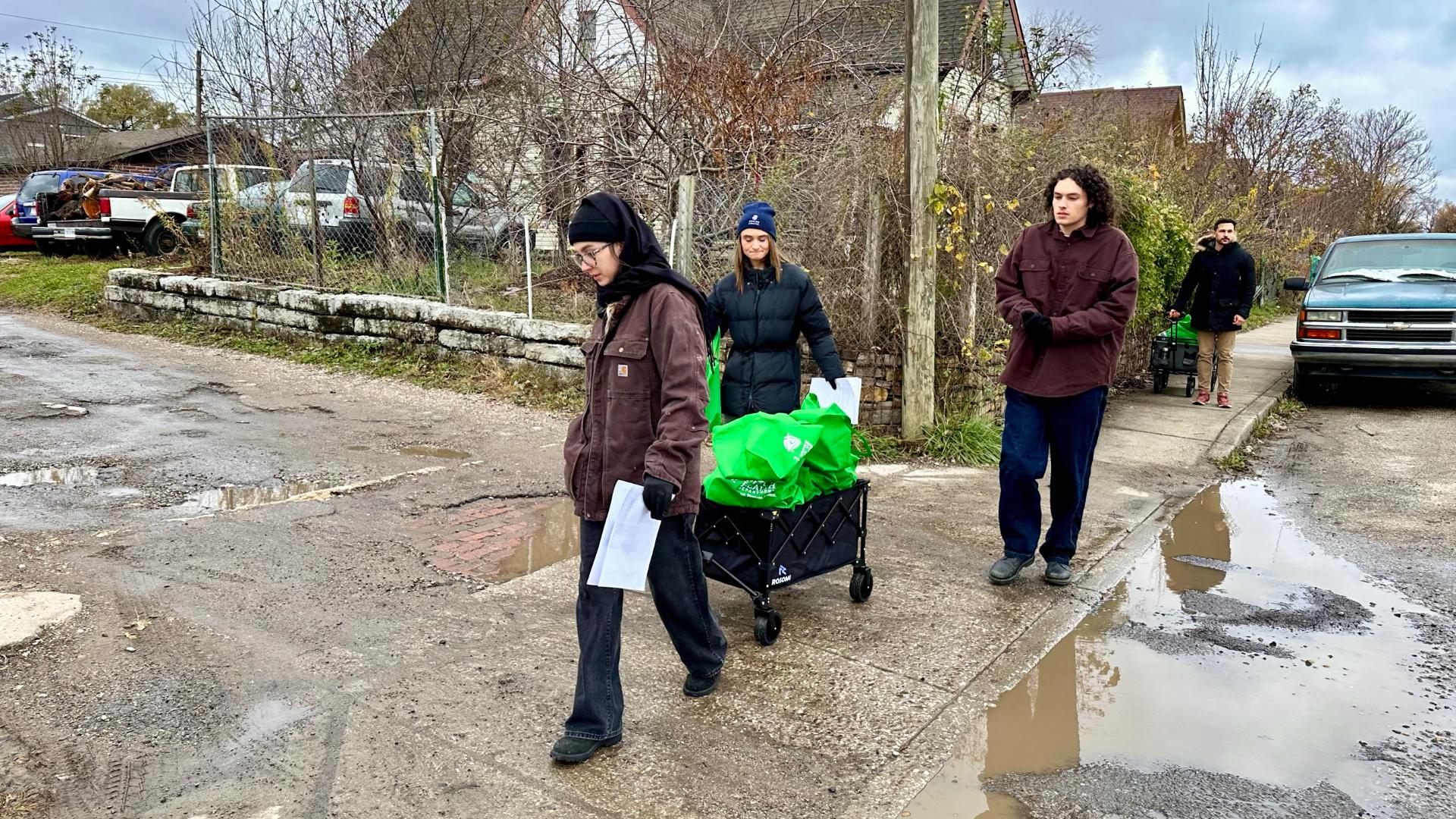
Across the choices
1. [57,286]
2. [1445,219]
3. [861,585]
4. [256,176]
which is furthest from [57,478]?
[1445,219]

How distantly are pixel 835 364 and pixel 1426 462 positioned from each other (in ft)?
18.2

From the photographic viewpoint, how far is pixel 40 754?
3.25m

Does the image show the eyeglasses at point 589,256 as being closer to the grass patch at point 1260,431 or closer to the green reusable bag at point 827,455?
the green reusable bag at point 827,455

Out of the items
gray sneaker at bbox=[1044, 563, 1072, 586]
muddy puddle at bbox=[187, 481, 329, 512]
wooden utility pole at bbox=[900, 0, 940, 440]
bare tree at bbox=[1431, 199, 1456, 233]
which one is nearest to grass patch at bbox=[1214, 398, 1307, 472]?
wooden utility pole at bbox=[900, 0, 940, 440]

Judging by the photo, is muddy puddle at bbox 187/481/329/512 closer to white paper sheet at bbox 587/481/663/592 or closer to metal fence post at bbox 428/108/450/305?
white paper sheet at bbox 587/481/663/592

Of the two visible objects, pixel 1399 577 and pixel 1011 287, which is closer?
pixel 1011 287

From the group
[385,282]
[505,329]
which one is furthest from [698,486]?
[385,282]

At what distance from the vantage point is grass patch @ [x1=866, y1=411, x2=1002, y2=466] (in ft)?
24.6

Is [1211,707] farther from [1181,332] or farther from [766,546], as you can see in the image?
[1181,332]

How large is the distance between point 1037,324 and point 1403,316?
24.7 feet

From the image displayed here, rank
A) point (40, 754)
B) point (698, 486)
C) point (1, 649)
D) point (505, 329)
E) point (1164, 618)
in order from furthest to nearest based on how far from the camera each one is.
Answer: point (505, 329) < point (1164, 618) < point (1, 649) < point (698, 486) < point (40, 754)

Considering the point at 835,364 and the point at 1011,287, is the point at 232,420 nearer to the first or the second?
the point at 835,364

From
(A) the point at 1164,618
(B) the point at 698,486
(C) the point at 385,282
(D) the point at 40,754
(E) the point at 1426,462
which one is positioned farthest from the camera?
(C) the point at 385,282

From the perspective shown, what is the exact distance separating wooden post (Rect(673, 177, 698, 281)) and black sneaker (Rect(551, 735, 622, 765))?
16.3ft
